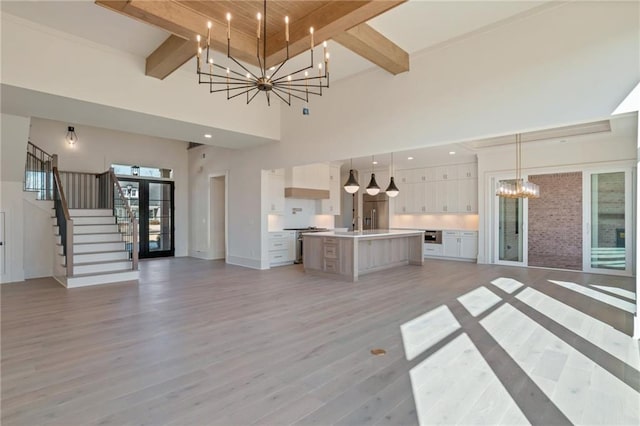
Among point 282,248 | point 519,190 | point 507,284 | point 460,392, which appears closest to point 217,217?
point 282,248

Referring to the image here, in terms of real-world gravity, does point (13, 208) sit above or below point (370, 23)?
below

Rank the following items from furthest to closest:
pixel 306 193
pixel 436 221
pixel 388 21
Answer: pixel 436 221 → pixel 306 193 → pixel 388 21

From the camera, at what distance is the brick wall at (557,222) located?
25.6 ft

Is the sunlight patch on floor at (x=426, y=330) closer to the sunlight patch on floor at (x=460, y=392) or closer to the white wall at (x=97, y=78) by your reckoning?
the sunlight patch on floor at (x=460, y=392)

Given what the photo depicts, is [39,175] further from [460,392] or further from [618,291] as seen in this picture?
[618,291]

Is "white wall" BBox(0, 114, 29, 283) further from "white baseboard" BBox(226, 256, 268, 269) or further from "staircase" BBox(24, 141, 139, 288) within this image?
"white baseboard" BBox(226, 256, 268, 269)

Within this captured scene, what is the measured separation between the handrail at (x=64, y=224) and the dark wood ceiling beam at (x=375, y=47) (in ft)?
18.3

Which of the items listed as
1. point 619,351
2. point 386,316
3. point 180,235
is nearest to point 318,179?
point 180,235

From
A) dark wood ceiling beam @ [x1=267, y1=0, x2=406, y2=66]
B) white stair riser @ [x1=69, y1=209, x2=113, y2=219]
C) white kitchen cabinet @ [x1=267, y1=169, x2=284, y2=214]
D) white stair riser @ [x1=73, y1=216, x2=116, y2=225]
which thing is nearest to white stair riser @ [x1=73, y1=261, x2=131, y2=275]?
white stair riser @ [x1=73, y1=216, x2=116, y2=225]

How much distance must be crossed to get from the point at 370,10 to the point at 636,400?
12.9ft

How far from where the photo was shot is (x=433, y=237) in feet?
32.3

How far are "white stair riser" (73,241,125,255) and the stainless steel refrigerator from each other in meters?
7.20

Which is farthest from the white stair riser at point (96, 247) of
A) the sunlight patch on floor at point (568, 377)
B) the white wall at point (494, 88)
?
the sunlight patch on floor at point (568, 377)

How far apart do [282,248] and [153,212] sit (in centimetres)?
438
